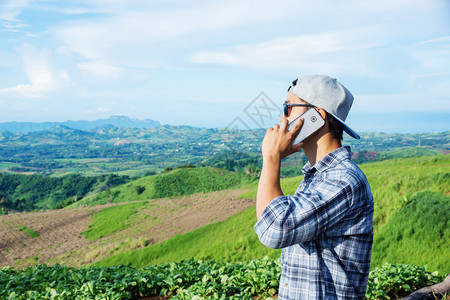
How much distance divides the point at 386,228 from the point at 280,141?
699cm

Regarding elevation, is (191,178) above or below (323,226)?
below

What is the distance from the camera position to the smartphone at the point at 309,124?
1.84 meters

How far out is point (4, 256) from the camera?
19.2 meters

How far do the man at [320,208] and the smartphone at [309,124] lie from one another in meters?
Result: 0.03

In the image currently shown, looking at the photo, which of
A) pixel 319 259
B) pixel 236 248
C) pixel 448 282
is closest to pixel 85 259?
pixel 236 248

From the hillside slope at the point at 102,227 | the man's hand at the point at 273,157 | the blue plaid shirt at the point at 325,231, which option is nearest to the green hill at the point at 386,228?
the hillside slope at the point at 102,227

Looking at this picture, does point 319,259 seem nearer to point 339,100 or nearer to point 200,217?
point 339,100

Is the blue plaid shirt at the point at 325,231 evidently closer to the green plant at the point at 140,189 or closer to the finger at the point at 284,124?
the finger at the point at 284,124

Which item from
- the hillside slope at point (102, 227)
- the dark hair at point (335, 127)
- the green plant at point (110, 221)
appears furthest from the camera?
the green plant at point (110, 221)

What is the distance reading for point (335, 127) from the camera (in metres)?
1.93

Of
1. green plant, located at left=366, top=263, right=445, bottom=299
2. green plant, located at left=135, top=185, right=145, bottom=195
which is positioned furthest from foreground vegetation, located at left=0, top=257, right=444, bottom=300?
green plant, located at left=135, top=185, right=145, bottom=195

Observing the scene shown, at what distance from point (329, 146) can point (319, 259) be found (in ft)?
2.00

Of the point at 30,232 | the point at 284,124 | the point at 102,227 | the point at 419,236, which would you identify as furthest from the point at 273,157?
the point at 30,232

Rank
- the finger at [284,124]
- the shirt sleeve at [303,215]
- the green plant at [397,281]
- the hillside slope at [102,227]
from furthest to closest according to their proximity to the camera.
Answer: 1. the hillside slope at [102,227]
2. the green plant at [397,281]
3. the finger at [284,124]
4. the shirt sleeve at [303,215]
